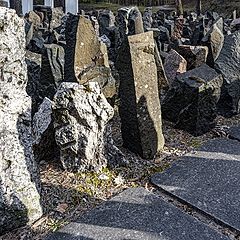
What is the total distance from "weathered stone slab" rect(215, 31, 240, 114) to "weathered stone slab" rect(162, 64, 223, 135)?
342 mm

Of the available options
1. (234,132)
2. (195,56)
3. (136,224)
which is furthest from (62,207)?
(195,56)

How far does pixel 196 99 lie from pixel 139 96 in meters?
0.78

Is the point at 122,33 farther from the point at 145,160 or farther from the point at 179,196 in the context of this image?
the point at 179,196

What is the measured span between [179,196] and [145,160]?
1.89ft

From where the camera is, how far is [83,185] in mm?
2611

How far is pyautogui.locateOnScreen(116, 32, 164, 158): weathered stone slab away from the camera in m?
2.81

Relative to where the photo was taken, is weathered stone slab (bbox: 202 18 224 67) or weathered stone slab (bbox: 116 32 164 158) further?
weathered stone slab (bbox: 202 18 224 67)

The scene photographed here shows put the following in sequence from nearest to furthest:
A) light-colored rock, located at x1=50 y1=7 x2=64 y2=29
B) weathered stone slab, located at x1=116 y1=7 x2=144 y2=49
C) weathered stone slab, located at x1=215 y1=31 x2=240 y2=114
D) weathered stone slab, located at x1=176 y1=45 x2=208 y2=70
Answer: weathered stone slab, located at x1=215 y1=31 x2=240 y2=114 → weathered stone slab, located at x1=176 y1=45 x2=208 y2=70 → weathered stone slab, located at x1=116 y1=7 x2=144 y2=49 → light-colored rock, located at x1=50 y1=7 x2=64 y2=29

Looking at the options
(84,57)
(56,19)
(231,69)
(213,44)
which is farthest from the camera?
(56,19)

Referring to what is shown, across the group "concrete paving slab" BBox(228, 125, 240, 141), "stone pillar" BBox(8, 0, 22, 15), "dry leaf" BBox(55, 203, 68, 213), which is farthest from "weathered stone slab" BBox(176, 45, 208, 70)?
"stone pillar" BBox(8, 0, 22, 15)

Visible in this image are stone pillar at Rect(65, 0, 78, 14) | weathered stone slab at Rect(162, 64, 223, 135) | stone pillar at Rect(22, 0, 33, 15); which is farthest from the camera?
stone pillar at Rect(65, 0, 78, 14)

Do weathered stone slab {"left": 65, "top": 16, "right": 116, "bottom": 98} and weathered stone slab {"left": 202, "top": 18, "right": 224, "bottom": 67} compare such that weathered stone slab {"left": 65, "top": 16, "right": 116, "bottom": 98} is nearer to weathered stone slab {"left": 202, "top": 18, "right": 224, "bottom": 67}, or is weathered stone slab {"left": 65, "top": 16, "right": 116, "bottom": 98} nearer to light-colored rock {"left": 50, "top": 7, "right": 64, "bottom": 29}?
weathered stone slab {"left": 202, "top": 18, "right": 224, "bottom": 67}

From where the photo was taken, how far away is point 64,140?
2.65m

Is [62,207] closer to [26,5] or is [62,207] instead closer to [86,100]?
[86,100]
